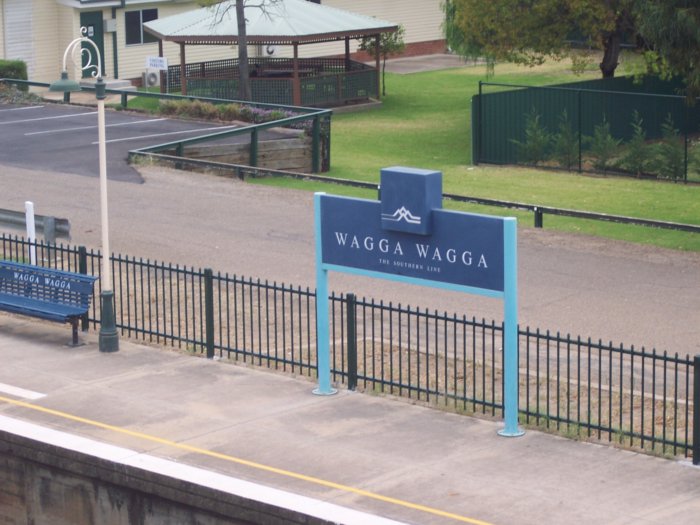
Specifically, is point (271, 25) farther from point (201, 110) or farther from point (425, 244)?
point (425, 244)

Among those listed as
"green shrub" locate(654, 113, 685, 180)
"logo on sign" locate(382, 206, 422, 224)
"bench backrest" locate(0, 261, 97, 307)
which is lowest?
"bench backrest" locate(0, 261, 97, 307)

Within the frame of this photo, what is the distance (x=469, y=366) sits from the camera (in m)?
16.2

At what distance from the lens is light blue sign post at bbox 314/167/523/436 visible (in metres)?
13.3

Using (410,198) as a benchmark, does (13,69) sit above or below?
above

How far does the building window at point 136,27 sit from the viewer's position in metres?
51.8

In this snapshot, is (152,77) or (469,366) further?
(152,77)

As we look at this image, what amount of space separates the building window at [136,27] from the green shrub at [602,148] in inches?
892

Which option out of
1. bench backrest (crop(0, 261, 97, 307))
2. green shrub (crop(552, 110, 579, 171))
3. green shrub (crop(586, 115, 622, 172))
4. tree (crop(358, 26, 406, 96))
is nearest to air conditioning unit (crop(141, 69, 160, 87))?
tree (crop(358, 26, 406, 96))

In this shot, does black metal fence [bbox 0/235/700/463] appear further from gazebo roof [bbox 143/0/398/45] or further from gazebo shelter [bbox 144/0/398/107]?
gazebo roof [bbox 143/0/398/45]

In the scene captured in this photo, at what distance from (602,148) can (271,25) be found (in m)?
15.1

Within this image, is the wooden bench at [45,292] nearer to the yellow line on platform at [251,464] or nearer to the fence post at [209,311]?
the fence post at [209,311]

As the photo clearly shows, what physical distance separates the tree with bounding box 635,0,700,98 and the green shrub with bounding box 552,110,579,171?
938 centimetres

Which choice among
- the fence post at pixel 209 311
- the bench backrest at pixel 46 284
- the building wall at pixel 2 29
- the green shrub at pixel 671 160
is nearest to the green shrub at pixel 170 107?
the building wall at pixel 2 29

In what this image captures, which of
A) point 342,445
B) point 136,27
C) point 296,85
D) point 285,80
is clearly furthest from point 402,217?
point 136,27
